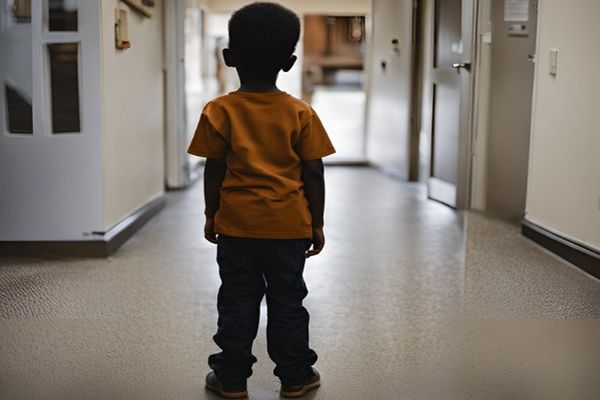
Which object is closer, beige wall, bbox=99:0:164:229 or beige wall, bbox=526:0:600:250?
beige wall, bbox=526:0:600:250

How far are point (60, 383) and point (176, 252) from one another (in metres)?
1.81

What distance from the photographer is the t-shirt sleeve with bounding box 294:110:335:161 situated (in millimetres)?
2076

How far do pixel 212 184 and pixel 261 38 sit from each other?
1.27 feet

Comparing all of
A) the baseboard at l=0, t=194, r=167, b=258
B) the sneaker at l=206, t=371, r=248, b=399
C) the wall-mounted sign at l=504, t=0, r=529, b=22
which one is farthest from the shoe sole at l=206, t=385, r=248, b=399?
the wall-mounted sign at l=504, t=0, r=529, b=22

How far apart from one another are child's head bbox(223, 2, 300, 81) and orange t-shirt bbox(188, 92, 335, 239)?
2.8 inches

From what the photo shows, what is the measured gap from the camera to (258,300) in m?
2.18

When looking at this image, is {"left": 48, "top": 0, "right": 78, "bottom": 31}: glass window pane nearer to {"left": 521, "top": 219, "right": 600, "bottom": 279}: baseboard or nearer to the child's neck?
the child's neck

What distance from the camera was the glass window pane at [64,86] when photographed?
12.4ft

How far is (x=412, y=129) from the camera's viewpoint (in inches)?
271

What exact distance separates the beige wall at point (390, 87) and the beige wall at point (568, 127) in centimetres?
251

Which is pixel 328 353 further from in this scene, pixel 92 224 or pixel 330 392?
pixel 92 224

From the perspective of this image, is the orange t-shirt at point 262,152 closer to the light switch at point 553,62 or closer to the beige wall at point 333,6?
the light switch at point 553,62

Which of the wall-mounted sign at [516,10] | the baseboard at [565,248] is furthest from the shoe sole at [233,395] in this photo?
the wall-mounted sign at [516,10]

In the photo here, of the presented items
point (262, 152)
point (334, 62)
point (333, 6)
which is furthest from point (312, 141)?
point (334, 62)
